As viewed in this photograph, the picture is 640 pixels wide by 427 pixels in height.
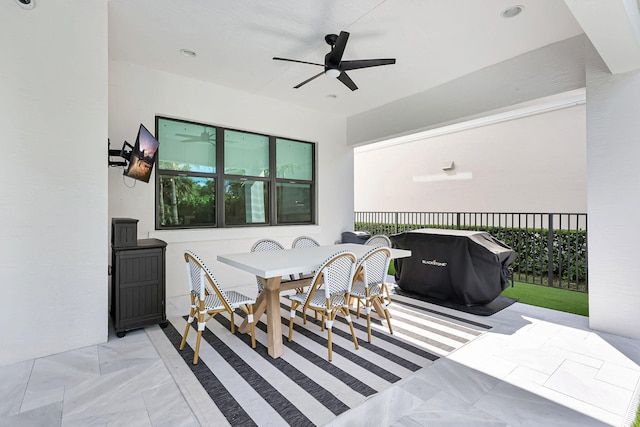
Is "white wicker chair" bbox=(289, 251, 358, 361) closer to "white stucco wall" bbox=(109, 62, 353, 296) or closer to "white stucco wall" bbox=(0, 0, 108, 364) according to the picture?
"white stucco wall" bbox=(0, 0, 108, 364)

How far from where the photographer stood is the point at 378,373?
2.33 meters

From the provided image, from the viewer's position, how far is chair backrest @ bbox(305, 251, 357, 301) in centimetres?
250

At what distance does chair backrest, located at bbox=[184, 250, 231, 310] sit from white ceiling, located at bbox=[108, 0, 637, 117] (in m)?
2.33

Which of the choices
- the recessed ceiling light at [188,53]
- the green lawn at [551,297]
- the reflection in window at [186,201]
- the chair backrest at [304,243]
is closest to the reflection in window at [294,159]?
the reflection in window at [186,201]

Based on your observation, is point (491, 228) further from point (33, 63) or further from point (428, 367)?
point (33, 63)

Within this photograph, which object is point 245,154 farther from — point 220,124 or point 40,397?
point 40,397

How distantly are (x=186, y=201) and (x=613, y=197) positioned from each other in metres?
5.12

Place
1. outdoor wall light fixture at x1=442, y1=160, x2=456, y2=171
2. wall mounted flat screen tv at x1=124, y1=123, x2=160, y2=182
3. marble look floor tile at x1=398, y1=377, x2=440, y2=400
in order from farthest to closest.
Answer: outdoor wall light fixture at x1=442, y1=160, x2=456, y2=171, wall mounted flat screen tv at x1=124, y1=123, x2=160, y2=182, marble look floor tile at x1=398, y1=377, x2=440, y2=400

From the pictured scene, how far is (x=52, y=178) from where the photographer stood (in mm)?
2672

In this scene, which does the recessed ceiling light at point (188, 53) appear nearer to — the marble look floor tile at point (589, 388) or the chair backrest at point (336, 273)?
the chair backrest at point (336, 273)

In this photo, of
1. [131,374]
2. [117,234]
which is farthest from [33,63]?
[131,374]

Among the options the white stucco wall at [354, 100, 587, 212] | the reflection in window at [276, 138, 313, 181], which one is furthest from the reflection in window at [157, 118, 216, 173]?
the white stucco wall at [354, 100, 587, 212]

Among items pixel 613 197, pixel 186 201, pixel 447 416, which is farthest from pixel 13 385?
pixel 613 197

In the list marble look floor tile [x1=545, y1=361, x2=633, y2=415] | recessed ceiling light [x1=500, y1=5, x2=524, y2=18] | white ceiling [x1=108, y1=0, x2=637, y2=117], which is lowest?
marble look floor tile [x1=545, y1=361, x2=633, y2=415]
